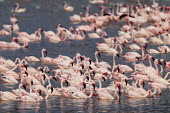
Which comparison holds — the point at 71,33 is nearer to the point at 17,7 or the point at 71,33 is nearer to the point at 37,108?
the point at 17,7

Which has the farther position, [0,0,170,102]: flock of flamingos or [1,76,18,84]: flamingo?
[1,76,18,84]: flamingo

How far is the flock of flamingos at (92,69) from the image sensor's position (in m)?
32.7

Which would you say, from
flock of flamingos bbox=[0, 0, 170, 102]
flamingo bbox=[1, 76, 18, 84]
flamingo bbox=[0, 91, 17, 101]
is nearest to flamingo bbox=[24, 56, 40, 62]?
flock of flamingos bbox=[0, 0, 170, 102]

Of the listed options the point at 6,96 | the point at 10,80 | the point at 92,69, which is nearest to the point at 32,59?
the point at 92,69

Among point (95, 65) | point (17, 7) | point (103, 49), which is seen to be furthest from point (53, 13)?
point (95, 65)

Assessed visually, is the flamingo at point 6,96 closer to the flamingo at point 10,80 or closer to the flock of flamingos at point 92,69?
the flock of flamingos at point 92,69

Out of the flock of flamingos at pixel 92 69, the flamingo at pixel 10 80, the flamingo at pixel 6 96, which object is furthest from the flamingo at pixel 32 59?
the flamingo at pixel 6 96

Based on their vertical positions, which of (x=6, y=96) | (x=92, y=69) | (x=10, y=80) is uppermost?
(x=92, y=69)

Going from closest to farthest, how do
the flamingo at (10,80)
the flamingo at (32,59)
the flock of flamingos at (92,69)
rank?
1. the flock of flamingos at (92,69)
2. the flamingo at (10,80)
3. the flamingo at (32,59)

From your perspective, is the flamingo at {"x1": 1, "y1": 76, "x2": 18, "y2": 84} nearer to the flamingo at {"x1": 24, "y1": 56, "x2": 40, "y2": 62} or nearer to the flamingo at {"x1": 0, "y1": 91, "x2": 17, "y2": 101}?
the flamingo at {"x1": 0, "y1": 91, "x2": 17, "y2": 101}

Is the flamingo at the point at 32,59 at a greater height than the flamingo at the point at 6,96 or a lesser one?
greater

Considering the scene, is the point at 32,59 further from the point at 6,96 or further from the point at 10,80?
the point at 6,96

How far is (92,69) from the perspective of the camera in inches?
1475

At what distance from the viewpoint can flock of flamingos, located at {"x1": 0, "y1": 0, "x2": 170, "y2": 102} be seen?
32719 millimetres
